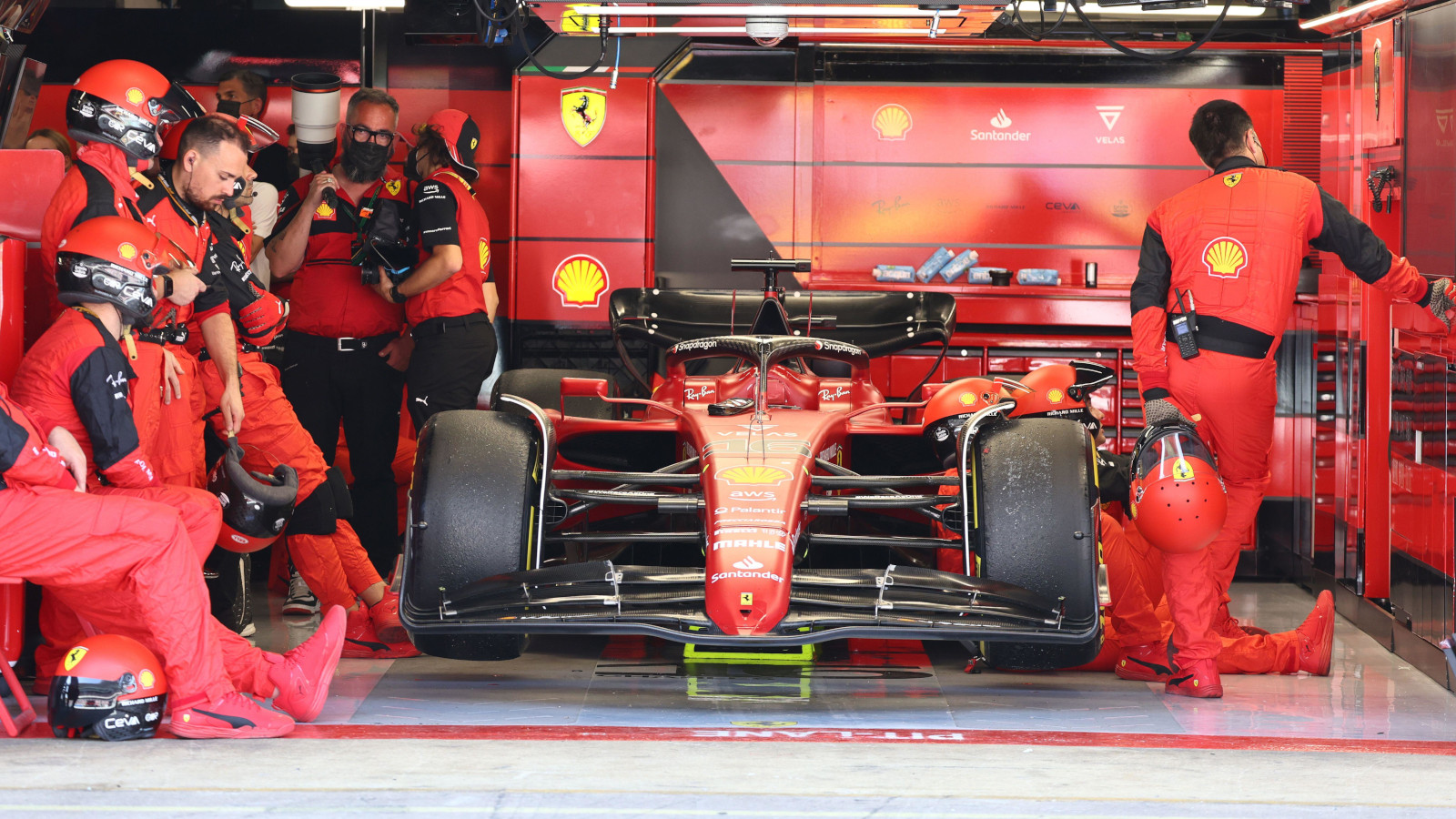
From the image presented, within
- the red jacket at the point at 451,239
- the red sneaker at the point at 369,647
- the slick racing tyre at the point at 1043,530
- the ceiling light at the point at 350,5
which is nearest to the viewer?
the slick racing tyre at the point at 1043,530

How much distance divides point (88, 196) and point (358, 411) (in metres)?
1.98

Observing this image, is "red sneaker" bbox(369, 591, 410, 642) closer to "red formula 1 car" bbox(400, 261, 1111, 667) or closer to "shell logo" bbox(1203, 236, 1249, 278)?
"red formula 1 car" bbox(400, 261, 1111, 667)

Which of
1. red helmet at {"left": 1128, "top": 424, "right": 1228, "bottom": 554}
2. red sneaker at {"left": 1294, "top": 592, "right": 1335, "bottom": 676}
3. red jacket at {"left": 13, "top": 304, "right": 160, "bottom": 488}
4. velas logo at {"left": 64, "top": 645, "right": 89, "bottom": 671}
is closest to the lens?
velas logo at {"left": 64, "top": 645, "right": 89, "bottom": 671}

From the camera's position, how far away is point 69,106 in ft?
14.4

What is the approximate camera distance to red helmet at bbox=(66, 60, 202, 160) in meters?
4.34

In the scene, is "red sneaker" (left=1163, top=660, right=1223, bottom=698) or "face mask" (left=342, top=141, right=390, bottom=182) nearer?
"red sneaker" (left=1163, top=660, right=1223, bottom=698)

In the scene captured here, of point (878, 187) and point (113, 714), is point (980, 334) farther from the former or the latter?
point (113, 714)

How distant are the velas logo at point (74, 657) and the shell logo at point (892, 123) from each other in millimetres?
5265

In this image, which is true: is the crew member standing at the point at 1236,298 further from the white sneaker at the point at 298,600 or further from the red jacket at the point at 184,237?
the white sneaker at the point at 298,600

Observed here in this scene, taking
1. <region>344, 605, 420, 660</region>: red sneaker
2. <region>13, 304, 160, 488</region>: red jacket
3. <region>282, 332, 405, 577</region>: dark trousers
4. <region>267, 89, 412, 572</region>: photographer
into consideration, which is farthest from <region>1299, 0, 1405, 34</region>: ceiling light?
<region>13, 304, 160, 488</region>: red jacket

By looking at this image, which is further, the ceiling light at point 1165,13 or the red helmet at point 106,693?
the ceiling light at point 1165,13

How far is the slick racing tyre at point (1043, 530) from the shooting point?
13.3ft

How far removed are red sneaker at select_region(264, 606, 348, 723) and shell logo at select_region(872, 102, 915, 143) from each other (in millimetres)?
4783

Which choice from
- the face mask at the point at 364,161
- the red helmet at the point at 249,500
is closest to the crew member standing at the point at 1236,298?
the red helmet at the point at 249,500
